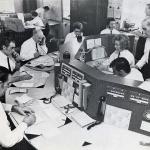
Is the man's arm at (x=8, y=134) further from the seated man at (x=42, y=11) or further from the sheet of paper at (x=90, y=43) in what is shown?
the seated man at (x=42, y=11)

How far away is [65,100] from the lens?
8.30 ft

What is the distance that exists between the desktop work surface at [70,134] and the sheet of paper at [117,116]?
4 cm

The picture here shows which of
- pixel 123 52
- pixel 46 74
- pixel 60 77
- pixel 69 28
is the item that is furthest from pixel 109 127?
pixel 69 28

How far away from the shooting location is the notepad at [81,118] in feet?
7.06

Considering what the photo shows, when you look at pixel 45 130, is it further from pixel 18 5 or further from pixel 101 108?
pixel 18 5

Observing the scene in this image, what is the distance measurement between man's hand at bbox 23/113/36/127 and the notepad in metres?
0.37

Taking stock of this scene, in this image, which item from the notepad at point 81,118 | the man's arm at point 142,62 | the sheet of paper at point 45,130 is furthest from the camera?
the man's arm at point 142,62

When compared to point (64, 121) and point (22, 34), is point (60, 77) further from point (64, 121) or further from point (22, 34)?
point (22, 34)

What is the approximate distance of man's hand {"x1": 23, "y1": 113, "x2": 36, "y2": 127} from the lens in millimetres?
2099

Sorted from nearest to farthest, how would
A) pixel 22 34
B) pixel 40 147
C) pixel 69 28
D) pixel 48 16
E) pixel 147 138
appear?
pixel 40 147, pixel 147 138, pixel 22 34, pixel 69 28, pixel 48 16

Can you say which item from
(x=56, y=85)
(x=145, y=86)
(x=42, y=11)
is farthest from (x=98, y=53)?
(x=42, y=11)

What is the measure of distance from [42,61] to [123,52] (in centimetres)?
133

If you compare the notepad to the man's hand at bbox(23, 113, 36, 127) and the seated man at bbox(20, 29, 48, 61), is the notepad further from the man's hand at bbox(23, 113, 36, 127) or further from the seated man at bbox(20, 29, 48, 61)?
the seated man at bbox(20, 29, 48, 61)

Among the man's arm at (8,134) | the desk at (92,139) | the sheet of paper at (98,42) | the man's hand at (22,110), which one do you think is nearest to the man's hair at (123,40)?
the sheet of paper at (98,42)
